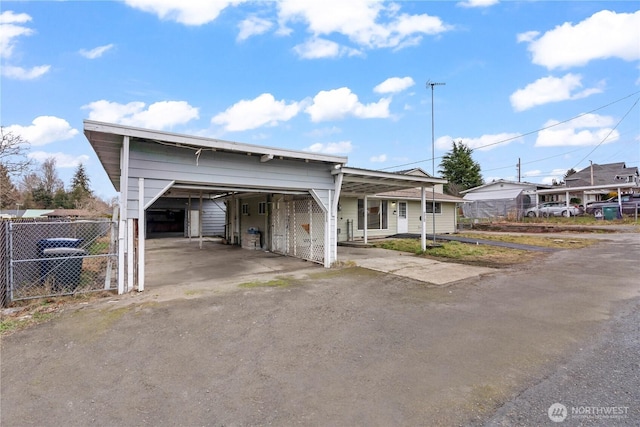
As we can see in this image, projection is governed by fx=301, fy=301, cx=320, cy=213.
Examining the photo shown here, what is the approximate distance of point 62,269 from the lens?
5602 millimetres

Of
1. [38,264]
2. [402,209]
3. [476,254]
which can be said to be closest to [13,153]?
[38,264]

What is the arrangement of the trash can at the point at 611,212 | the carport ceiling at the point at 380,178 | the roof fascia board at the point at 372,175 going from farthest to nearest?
Answer: the trash can at the point at 611,212, the carport ceiling at the point at 380,178, the roof fascia board at the point at 372,175

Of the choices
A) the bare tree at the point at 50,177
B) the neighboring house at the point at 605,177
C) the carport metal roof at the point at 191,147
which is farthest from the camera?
the bare tree at the point at 50,177

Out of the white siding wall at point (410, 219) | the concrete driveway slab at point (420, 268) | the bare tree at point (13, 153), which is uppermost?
the bare tree at point (13, 153)

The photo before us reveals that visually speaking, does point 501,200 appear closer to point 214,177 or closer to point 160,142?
point 214,177

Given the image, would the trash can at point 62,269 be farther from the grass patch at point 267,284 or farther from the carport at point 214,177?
the grass patch at point 267,284

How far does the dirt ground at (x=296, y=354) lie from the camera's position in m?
2.30

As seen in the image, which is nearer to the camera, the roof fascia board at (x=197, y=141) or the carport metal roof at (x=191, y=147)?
the roof fascia board at (x=197, y=141)

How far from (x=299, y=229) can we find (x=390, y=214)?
8.15m

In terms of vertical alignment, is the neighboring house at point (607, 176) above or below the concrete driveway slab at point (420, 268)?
above

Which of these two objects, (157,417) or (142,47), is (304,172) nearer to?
(157,417)

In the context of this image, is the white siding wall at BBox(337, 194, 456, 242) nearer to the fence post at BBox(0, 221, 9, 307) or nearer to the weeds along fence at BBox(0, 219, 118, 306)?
the weeds along fence at BBox(0, 219, 118, 306)

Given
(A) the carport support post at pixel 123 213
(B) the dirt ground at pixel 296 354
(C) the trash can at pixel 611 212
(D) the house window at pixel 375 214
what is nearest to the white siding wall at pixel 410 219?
(D) the house window at pixel 375 214

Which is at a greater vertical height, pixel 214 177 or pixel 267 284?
pixel 214 177
